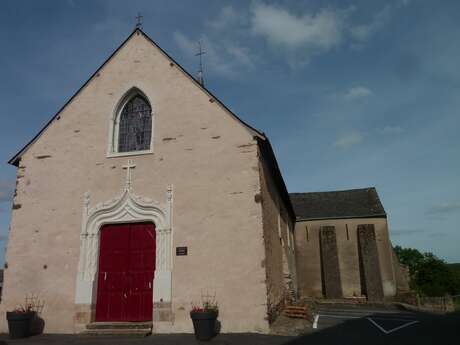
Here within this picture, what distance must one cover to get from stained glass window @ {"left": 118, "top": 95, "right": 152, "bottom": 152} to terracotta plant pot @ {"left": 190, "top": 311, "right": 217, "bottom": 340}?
488 cm

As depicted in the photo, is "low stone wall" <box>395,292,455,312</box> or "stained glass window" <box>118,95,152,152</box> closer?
"stained glass window" <box>118,95,152,152</box>

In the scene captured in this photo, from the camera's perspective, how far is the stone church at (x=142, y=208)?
866cm

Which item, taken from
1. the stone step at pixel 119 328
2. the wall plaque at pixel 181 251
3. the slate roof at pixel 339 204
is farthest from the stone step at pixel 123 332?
the slate roof at pixel 339 204

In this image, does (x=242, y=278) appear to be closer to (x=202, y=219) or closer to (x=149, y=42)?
(x=202, y=219)

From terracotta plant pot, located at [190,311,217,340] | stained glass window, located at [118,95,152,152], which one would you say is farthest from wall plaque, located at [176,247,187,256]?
stained glass window, located at [118,95,152,152]

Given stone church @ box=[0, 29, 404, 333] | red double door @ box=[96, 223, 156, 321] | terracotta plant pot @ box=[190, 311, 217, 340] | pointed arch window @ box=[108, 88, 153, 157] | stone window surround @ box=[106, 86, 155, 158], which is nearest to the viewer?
terracotta plant pot @ box=[190, 311, 217, 340]

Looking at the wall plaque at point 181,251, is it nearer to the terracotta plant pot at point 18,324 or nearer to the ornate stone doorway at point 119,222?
the ornate stone doorway at point 119,222

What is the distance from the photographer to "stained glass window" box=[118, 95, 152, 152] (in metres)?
10.5

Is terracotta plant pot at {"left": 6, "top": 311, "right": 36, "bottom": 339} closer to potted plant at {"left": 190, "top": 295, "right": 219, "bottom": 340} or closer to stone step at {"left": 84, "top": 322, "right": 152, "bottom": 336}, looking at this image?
stone step at {"left": 84, "top": 322, "right": 152, "bottom": 336}

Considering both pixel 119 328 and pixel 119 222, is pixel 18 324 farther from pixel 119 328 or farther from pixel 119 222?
pixel 119 222

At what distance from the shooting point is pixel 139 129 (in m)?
10.6

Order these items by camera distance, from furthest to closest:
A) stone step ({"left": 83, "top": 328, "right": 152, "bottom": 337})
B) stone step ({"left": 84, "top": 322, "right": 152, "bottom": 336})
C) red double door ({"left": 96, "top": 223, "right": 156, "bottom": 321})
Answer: red double door ({"left": 96, "top": 223, "right": 156, "bottom": 321}) < stone step ({"left": 84, "top": 322, "right": 152, "bottom": 336}) < stone step ({"left": 83, "top": 328, "right": 152, "bottom": 337})

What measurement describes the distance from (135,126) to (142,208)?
2.65 m

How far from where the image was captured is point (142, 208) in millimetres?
9570
